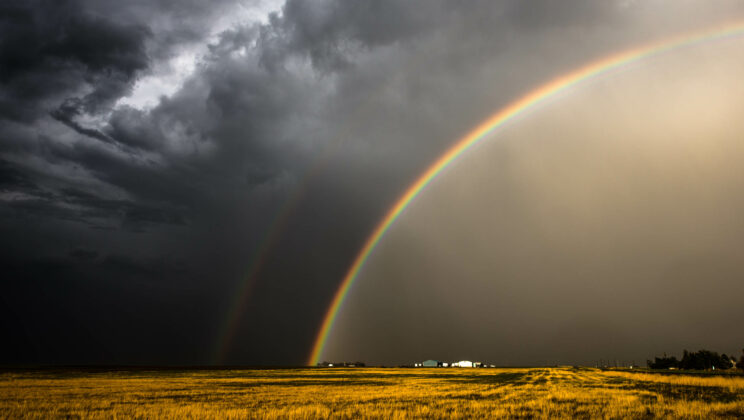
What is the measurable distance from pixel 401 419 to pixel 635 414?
11.7 meters

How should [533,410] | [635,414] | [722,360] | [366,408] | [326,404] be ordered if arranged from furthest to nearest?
[722,360] → [326,404] → [366,408] → [533,410] → [635,414]

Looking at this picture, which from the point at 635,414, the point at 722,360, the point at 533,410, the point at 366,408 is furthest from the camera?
the point at 722,360

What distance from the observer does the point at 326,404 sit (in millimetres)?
32375

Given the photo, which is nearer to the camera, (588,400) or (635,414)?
(635,414)

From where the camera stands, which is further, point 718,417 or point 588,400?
point 588,400

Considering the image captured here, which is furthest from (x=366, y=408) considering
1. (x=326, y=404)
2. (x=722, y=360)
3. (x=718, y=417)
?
(x=722, y=360)

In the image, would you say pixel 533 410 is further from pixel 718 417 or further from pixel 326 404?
pixel 326 404

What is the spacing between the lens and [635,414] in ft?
82.7

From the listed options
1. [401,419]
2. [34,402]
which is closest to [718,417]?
[401,419]

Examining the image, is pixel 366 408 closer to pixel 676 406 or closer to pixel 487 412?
pixel 487 412

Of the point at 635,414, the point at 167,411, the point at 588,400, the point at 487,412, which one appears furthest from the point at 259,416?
the point at 588,400

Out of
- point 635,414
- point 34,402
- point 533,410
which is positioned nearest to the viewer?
point 635,414

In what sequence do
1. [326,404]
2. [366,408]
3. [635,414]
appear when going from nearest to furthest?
[635,414] → [366,408] → [326,404]

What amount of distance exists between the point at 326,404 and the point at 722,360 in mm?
201610
